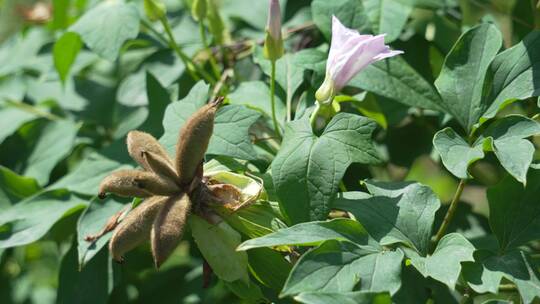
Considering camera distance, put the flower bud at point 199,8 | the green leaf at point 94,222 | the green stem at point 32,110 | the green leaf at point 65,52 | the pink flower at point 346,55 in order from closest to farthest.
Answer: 1. the pink flower at point 346,55
2. the green leaf at point 94,222
3. the flower bud at point 199,8
4. the green leaf at point 65,52
5. the green stem at point 32,110

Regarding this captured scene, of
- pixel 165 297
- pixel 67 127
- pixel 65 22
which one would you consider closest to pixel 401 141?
pixel 165 297

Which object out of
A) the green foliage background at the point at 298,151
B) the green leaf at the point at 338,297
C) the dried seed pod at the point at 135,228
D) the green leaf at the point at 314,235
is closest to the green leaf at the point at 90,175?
the green foliage background at the point at 298,151

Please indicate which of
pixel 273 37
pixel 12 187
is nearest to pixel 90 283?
pixel 12 187

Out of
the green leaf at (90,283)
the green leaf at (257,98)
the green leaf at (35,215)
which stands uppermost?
the green leaf at (257,98)

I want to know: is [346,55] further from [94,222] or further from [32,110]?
[32,110]

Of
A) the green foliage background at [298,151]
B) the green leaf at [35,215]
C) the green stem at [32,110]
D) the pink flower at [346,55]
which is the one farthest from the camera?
the green stem at [32,110]

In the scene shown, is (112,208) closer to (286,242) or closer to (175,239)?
(175,239)

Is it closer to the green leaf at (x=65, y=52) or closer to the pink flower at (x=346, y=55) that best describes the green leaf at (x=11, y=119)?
the green leaf at (x=65, y=52)

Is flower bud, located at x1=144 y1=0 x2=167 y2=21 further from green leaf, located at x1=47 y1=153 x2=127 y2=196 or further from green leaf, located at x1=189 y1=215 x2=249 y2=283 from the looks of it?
green leaf, located at x1=189 y1=215 x2=249 y2=283
